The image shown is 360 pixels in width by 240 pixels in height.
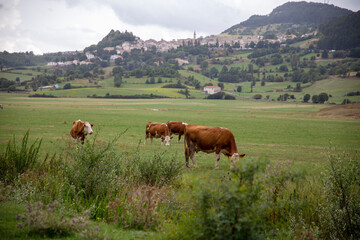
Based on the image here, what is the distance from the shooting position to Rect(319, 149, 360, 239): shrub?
814cm

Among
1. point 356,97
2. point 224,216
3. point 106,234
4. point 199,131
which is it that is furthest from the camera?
point 356,97

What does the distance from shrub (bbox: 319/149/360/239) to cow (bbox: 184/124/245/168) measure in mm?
7256

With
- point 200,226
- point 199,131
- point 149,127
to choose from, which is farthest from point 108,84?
point 200,226

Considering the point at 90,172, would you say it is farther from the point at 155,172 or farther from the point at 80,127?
the point at 80,127

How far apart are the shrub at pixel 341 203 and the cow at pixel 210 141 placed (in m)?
7.26

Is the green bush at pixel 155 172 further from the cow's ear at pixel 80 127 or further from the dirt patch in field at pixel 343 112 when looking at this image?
the dirt patch in field at pixel 343 112

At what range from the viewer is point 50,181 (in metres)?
9.48

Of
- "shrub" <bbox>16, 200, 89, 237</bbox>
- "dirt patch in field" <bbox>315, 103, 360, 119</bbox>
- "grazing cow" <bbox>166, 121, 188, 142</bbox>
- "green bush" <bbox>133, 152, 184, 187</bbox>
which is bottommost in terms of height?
"dirt patch in field" <bbox>315, 103, 360, 119</bbox>

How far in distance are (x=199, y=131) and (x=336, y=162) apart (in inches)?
336

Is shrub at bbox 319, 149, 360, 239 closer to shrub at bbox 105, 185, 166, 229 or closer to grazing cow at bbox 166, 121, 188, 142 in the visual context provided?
shrub at bbox 105, 185, 166, 229

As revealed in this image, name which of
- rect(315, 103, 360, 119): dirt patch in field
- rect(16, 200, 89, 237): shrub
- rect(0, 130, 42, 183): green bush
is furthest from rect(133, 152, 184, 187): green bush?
rect(315, 103, 360, 119): dirt patch in field

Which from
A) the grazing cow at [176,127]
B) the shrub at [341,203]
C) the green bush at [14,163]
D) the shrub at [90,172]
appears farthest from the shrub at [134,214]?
the grazing cow at [176,127]

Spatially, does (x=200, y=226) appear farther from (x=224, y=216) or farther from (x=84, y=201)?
(x=84, y=201)

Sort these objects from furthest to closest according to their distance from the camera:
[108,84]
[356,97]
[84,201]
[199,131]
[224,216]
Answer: [108,84] → [356,97] → [199,131] → [84,201] → [224,216]
